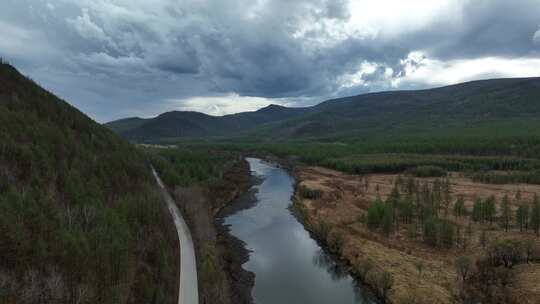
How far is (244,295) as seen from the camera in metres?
42.2

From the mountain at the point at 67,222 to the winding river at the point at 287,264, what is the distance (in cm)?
1468

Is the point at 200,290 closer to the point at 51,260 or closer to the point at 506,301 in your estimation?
the point at 51,260

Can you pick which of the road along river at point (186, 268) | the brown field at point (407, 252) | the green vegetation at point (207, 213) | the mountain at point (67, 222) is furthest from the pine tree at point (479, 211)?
the mountain at point (67, 222)

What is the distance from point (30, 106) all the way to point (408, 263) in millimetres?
69629

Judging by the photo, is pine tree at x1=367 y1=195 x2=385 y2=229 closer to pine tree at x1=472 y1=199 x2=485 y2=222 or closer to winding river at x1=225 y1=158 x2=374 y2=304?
winding river at x1=225 y1=158 x2=374 y2=304

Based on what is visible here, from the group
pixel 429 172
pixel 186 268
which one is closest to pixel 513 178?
pixel 429 172

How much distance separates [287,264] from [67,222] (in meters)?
34.5

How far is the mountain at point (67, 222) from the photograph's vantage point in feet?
74.0

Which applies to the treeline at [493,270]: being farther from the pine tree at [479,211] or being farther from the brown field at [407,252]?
the pine tree at [479,211]

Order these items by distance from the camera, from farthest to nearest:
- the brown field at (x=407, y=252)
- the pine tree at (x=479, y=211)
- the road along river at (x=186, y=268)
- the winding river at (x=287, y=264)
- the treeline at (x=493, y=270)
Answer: the pine tree at (x=479, y=211), the winding river at (x=287, y=264), the brown field at (x=407, y=252), the treeline at (x=493, y=270), the road along river at (x=186, y=268)

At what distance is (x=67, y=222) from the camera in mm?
31000

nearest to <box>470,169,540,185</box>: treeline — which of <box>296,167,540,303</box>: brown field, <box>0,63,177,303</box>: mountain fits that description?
<box>296,167,540,303</box>: brown field

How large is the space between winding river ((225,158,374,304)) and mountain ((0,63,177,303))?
48.2 ft

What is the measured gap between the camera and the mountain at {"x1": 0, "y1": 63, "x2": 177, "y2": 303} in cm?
2256
